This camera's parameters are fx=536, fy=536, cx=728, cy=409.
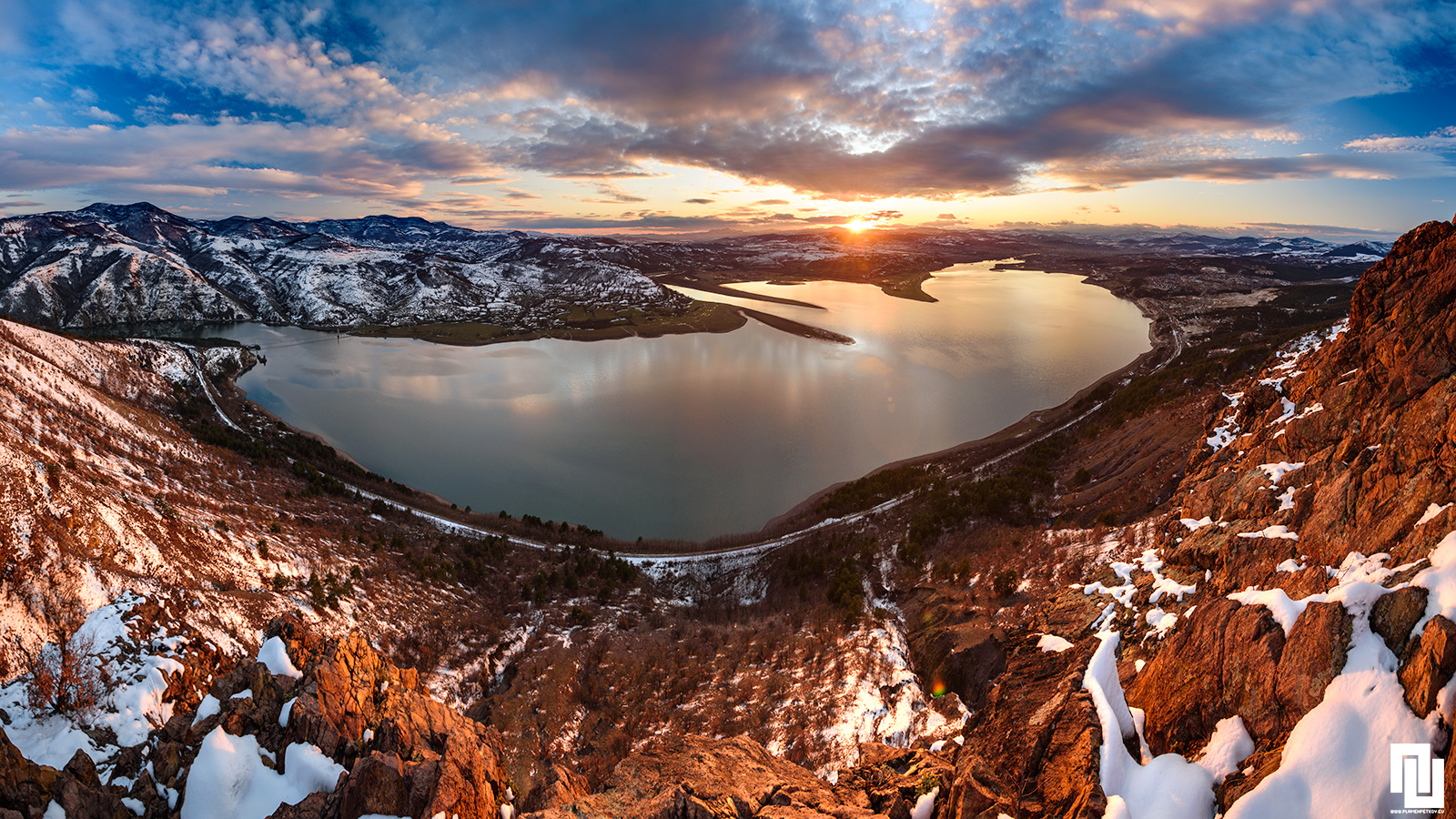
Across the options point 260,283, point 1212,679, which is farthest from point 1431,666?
→ point 260,283

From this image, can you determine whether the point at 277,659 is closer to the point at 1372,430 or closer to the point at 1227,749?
the point at 1227,749

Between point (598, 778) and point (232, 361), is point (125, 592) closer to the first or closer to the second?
point (598, 778)

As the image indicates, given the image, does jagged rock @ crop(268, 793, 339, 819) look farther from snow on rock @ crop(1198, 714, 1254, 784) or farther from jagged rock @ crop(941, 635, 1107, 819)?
snow on rock @ crop(1198, 714, 1254, 784)

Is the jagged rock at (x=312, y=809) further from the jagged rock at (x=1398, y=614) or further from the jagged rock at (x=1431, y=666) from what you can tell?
the jagged rock at (x=1398, y=614)

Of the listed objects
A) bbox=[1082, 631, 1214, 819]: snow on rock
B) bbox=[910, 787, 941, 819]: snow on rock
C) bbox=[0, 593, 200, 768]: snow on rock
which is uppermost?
bbox=[1082, 631, 1214, 819]: snow on rock

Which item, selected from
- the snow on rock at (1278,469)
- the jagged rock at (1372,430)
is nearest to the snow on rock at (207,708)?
the jagged rock at (1372,430)

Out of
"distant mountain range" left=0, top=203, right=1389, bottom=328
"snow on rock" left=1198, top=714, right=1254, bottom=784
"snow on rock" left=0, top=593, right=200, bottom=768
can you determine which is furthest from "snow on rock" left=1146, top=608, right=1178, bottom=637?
"distant mountain range" left=0, top=203, right=1389, bottom=328
